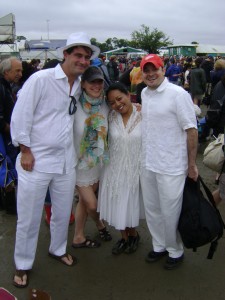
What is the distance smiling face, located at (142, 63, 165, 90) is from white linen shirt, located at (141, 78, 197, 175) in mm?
33

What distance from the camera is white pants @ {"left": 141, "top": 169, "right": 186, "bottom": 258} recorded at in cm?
257

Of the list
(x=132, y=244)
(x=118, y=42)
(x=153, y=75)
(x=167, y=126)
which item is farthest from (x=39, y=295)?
(x=118, y=42)

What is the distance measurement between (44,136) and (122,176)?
0.77 metres

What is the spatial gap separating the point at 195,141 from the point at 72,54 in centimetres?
110

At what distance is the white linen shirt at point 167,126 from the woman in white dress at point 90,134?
0.35 metres

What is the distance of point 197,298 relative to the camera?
2.45 m

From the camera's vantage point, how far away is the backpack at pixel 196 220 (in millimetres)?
2529

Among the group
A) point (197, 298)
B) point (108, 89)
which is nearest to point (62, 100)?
point (108, 89)

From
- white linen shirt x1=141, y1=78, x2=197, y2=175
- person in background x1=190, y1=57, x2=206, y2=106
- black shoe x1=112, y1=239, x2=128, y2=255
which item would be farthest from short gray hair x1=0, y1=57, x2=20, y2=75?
person in background x1=190, y1=57, x2=206, y2=106

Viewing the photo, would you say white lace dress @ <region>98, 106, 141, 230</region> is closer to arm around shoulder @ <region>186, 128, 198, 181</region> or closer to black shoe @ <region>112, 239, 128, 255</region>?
black shoe @ <region>112, 239, 128, 255</region>

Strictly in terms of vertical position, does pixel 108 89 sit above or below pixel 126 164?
above

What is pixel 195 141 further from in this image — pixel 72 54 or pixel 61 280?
pixel 61 280

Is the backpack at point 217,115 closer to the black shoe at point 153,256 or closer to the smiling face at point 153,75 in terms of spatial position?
the smiling face at point 153,75

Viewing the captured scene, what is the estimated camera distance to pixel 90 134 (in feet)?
8.87
